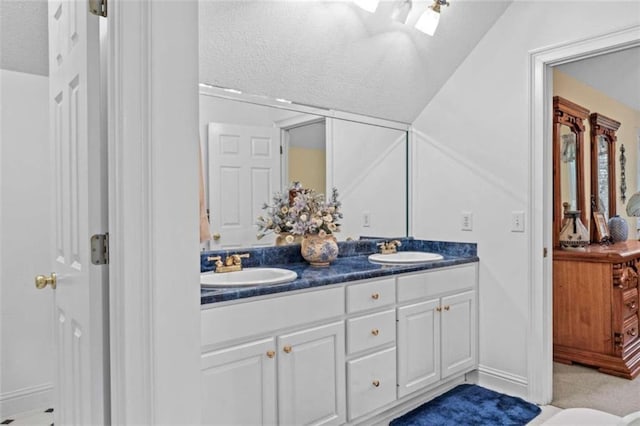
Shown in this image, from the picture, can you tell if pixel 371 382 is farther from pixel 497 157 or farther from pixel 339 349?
pixel 497 157

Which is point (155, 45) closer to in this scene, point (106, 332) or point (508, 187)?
point (106, 332)

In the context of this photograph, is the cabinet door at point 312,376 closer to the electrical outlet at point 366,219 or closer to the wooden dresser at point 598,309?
the electrical outlet at point 366,219

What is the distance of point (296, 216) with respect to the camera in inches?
96.7

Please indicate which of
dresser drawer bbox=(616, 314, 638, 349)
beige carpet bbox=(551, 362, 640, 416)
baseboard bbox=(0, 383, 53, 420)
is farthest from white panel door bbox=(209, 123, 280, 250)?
dresser drawer bbox=(616, 314, 638, 349)

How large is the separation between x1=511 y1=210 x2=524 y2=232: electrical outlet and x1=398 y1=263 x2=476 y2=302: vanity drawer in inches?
13.8

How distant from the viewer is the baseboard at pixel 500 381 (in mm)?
2648

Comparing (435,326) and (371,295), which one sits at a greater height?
(371,295)

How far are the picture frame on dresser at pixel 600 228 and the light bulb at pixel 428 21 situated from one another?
2750mm

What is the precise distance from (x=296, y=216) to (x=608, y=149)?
358 cm

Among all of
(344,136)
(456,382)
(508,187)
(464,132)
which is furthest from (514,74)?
(456,382)

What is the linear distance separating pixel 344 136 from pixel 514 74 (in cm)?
110

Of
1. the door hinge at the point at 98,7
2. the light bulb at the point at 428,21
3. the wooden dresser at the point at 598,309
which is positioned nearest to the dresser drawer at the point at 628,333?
the wooden dresser at the point at 598,309

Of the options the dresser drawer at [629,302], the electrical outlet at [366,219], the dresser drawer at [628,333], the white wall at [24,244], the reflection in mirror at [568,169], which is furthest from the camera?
the reflection in mirror at [568,169]

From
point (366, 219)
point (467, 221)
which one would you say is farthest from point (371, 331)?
point (467, 221)
